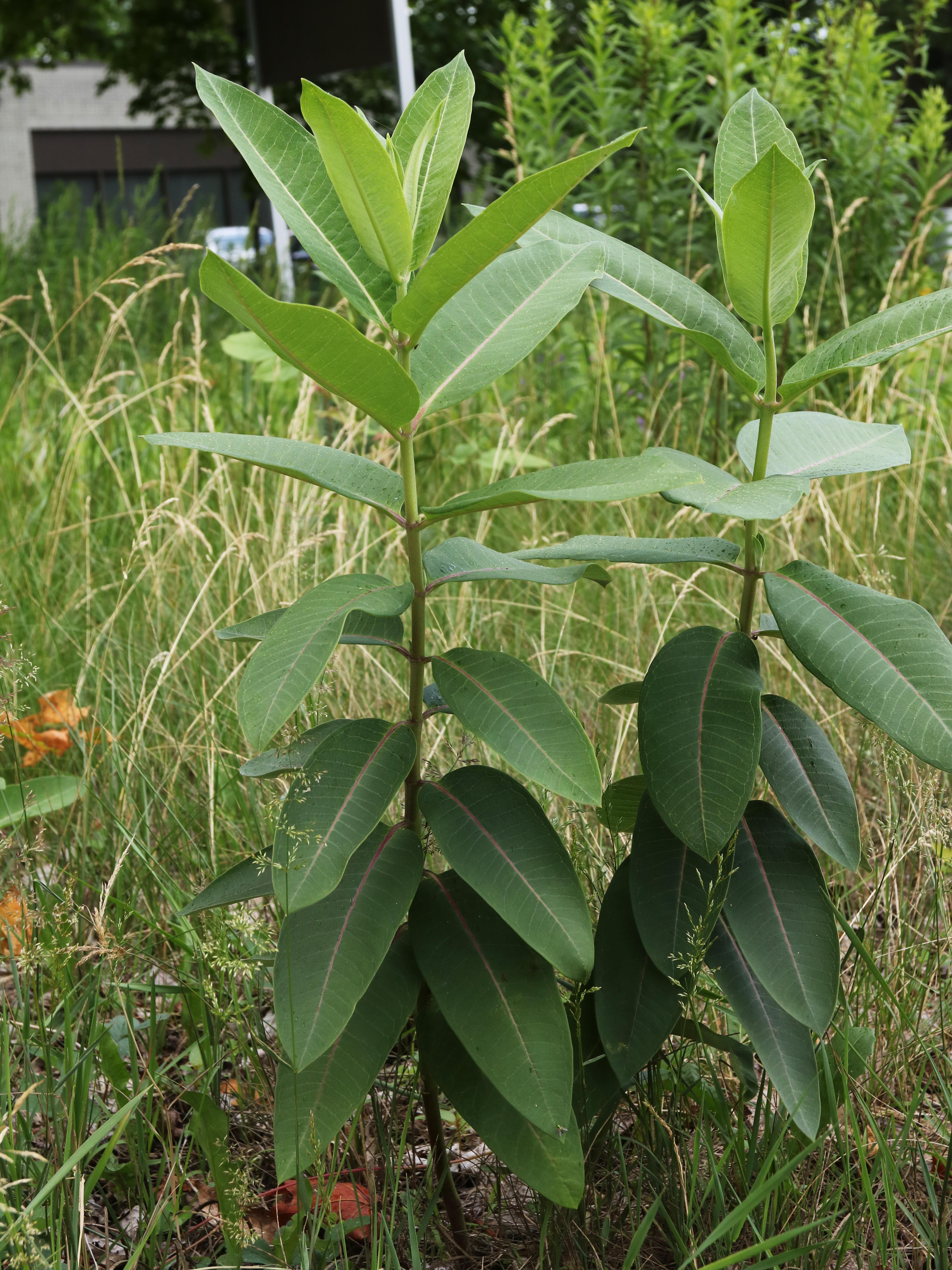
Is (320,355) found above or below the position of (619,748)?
above

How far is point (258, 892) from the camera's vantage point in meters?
1.07

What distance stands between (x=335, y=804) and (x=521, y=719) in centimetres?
19

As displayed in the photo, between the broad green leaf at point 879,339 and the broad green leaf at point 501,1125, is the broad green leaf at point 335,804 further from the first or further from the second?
the broad green leaf at point 879,339

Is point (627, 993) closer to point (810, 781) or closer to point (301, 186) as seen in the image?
point (810, 781)

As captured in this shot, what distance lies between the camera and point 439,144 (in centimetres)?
104

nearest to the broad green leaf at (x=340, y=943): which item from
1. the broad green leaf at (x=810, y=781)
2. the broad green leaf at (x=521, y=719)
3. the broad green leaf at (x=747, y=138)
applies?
the broad green leaf at (x=521, y=719)

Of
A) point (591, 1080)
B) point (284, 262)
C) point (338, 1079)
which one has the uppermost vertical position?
point (284, 262)

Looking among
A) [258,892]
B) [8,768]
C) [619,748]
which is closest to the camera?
[258,892]

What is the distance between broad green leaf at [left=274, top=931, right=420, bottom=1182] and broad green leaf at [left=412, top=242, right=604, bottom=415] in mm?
570

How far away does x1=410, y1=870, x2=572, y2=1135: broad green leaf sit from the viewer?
0.96 m

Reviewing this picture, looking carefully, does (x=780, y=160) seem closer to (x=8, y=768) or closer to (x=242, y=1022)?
(x=242, y=1022)

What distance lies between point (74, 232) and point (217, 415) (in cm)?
641

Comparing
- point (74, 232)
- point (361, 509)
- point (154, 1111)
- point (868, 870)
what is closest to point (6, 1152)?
point (154, 1111)

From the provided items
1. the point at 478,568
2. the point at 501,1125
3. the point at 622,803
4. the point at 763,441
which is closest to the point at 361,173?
the point at 478,568
